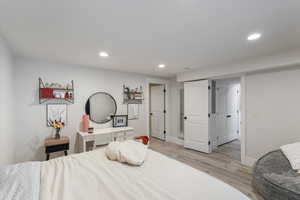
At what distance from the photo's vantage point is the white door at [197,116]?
367 centimetres

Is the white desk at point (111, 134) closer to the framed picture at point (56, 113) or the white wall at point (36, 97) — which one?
the white wall at point (36, 97)

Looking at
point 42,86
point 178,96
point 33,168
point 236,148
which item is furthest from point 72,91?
point 236,148

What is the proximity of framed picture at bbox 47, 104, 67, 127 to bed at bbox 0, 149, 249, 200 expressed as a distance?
5.17ft

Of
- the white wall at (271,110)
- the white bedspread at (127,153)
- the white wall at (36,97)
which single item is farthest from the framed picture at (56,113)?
the white wall at (271,110)

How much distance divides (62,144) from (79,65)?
1.73 meters

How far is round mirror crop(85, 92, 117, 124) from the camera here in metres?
3.30

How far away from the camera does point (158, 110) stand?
202 inches

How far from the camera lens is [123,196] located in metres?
0.98

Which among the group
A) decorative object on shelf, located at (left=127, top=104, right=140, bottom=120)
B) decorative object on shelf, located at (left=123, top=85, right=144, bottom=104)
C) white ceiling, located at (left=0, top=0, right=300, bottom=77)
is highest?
white ceiling, located at (left=0, top=0, right=300, bottom=77)

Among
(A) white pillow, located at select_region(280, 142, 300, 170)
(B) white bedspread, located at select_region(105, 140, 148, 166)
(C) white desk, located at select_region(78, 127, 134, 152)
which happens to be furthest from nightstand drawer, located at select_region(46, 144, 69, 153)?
(A) white pillow, located at select_region(280, 142, 300, 170)

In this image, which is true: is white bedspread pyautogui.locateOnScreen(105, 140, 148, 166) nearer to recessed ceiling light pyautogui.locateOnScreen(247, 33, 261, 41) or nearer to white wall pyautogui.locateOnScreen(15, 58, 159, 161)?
white wall pyautogui.locateOnScreen(15, 58, 159, 161)

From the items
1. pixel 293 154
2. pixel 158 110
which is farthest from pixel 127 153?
pixel 158 110

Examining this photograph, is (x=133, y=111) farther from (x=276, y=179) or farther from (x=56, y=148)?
(x=276, y=179)

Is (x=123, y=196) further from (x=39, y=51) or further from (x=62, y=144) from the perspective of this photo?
(x=39, y=51)
